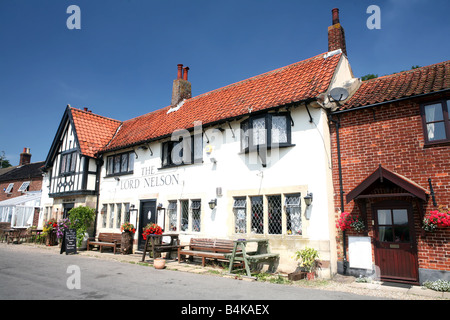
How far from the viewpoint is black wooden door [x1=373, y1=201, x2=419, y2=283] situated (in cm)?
859

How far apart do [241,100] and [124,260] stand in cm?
814

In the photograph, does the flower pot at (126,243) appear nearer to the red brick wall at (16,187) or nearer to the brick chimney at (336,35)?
the brick chimney at (336,35)

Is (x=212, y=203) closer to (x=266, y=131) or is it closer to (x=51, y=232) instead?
(x=266, y=131)

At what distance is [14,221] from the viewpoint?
83.0ft

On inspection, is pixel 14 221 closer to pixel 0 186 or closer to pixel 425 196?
pixel 0 186

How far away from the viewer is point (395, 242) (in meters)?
8.88

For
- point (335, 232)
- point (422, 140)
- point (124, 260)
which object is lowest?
point (124, 260)

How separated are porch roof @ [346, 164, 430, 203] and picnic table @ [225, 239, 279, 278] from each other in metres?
3.01

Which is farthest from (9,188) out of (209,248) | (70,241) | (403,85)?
(403,85)

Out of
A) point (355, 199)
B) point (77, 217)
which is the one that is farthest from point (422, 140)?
point (77, 217)

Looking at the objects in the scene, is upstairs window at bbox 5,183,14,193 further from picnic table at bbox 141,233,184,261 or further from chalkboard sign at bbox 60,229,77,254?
picnic table at bbox 141,233,184,261

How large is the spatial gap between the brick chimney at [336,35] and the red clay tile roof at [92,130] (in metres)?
13.9

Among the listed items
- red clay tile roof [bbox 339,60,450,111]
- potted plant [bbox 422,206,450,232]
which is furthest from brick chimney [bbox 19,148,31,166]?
potted plant [bbox 422,206,450,232]
